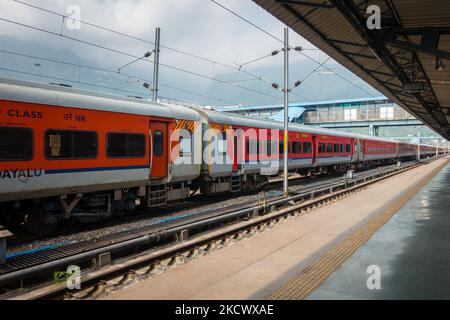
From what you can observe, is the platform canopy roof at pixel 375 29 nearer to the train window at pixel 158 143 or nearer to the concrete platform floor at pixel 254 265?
the concrete platform floor at pixel 254 265

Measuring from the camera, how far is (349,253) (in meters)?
7.43

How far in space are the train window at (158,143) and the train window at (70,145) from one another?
2.28 meters

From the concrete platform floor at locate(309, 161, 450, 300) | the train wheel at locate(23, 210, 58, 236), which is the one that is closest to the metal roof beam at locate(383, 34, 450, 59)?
the concrete platform floor at locate(309, 161, 450, 300)

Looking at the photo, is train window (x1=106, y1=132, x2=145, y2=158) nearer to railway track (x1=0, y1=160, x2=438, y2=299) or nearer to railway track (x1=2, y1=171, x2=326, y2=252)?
railway track (x1=2, y1=171, x2=326, y2=252)

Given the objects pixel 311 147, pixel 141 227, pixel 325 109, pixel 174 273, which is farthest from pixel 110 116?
pixel 325 109

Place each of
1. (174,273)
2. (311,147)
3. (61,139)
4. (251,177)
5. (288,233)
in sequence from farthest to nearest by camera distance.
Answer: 1. (311,147)
2. (251,177)
3. (288,233)
4. (61,139)
5. (174,273)

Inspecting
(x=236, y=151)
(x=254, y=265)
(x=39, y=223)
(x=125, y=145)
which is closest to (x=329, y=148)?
(x=236, y=151)

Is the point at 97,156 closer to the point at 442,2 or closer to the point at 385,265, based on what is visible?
the point at 385,265

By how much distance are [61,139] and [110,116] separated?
165 cm

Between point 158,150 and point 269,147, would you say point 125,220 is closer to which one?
point 158,150

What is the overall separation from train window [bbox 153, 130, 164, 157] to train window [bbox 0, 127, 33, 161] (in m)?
4.05

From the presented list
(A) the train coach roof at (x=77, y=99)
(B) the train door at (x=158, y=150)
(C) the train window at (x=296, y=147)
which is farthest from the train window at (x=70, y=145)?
(C) the train window at (x=296, y=147)

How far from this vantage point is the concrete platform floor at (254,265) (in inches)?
219

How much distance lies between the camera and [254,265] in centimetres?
682
